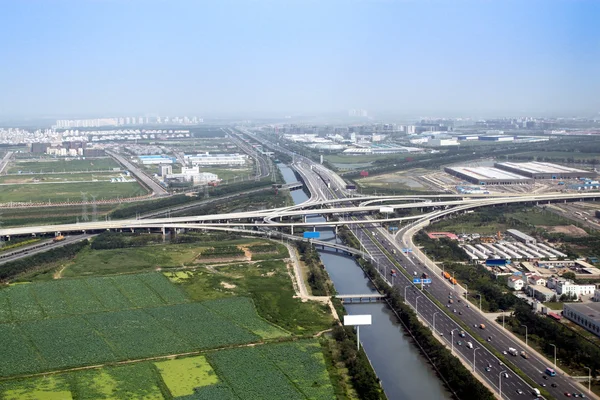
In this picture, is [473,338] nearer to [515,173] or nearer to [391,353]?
[391,353]

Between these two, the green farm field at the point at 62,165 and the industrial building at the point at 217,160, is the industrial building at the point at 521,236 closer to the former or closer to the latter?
the industrial building at the point at 217,160

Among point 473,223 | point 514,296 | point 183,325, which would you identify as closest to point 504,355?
point 514,296

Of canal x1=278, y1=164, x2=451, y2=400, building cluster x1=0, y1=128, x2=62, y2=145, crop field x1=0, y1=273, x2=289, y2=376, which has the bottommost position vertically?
canal x1=278, y1=164, x2=451, y2=400

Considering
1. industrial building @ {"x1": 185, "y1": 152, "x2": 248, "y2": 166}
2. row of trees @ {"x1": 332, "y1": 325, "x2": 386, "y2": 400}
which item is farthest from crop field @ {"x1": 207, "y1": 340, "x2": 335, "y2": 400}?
industrial building @ {"x1": 185, "y1": 152, "x2": 248, "y2": 166}

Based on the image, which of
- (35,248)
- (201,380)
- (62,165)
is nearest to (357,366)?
(201,380)

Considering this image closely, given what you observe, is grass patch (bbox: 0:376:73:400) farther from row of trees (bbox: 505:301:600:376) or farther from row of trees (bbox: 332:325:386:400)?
row of trees (bbox: 505:301:600:376)

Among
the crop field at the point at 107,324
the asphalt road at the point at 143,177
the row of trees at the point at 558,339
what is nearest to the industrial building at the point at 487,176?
the asphalt road at the point at 143,177

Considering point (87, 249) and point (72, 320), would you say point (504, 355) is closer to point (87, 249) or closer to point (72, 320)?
point (72, 320)

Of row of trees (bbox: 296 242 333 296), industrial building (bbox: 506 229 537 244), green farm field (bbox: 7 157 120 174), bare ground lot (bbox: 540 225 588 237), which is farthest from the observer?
green farm field (bbox: 7 157 120 174)
